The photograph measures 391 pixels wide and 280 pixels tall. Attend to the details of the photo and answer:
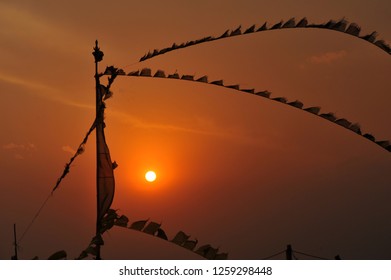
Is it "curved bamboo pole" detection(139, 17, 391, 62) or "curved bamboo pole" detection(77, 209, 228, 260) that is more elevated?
"curved bamboo pole" detection(139, 17, 391, 62)

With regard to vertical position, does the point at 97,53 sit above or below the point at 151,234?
above

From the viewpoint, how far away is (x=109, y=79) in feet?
6.32

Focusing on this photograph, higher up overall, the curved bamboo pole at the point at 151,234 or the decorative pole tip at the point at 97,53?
the decorative pole tip at the point at 97,53

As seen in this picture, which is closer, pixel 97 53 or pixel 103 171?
pixel 103 171

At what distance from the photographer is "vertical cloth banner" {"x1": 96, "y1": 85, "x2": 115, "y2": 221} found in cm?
154

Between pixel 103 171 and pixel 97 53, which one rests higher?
pixel 97 53

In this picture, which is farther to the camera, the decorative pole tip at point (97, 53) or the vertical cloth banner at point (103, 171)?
the decorative pole tip at point (97, 53)

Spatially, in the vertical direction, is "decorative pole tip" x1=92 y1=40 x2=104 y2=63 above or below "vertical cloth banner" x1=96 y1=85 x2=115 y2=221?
above

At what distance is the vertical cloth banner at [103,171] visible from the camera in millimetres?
1536

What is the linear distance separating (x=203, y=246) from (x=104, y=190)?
15.4 inches

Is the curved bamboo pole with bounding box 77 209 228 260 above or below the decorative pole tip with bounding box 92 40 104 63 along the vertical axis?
below

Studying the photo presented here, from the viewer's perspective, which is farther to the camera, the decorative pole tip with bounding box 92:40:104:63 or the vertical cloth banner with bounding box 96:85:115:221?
the decorative pole tip with bounding box 92:40:104:63

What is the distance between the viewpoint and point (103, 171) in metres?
1.62
